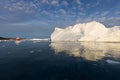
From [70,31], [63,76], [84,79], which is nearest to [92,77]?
[84,79]

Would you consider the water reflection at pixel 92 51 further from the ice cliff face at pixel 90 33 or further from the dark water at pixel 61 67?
the ice cliff face at pixel 90 33

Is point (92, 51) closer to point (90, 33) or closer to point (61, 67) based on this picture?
point (61, 67)

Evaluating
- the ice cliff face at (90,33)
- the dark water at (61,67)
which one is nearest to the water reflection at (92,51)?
the dark water at (61,67)

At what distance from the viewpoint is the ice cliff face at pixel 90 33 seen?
84562 mm

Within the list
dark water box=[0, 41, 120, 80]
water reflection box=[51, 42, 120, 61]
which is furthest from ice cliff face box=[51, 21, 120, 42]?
dark water box=[0, 41, 120, 80]

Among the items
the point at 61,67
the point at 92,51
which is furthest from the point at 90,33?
the point at 61,67

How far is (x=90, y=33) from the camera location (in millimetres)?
94312

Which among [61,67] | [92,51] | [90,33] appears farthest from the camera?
[90,33]

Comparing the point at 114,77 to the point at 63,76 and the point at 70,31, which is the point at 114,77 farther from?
the point at 70,31

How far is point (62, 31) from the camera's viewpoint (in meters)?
114

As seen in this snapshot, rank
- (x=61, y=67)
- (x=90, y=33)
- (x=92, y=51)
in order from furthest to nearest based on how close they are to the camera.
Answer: (x=90, y=33) < (x=92, y=51) < (x=61, y=67)

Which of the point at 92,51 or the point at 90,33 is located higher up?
the point at 90,33

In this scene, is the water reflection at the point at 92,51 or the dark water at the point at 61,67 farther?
the water reflection at the point at 92,51

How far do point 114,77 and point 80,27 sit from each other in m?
94.4
